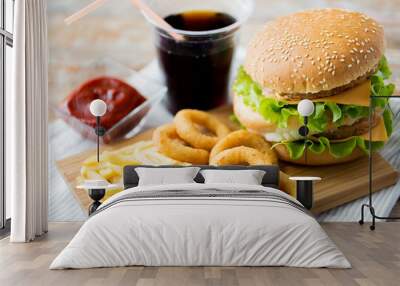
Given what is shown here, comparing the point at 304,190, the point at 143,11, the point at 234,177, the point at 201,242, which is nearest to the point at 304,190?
the point at 304,190

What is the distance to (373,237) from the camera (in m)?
4.71

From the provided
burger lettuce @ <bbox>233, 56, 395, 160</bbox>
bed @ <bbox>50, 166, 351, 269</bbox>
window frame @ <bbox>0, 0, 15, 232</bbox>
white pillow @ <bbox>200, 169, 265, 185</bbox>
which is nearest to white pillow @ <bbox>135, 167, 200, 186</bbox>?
white pillow @ <bbox>200, 169, 265, 185</bbox>

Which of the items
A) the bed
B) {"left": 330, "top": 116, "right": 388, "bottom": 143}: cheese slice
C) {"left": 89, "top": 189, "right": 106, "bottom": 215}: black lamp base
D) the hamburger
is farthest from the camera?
{"left": 330, "top": 116, "right": 388, "bottom": 143}: cheese slice

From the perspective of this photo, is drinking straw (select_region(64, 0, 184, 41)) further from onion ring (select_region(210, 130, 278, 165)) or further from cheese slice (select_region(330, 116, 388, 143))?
cheese slice (select_region(330, 116, 388, 143))

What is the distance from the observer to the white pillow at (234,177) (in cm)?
488

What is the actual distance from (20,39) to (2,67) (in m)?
0.40

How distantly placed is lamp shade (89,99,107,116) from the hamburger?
44.5 inches

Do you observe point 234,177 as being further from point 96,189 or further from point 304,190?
point 96,189

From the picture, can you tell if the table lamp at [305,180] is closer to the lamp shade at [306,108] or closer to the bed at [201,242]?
the lamp shade at [306,108]

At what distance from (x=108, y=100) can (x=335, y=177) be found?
6.87ft

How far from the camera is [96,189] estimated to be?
16.5 ft

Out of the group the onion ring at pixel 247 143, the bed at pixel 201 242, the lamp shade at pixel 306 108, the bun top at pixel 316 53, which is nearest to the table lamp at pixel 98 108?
the onion ring at pixel 247 143

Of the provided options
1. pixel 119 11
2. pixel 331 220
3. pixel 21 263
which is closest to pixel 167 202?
pixel 21 263

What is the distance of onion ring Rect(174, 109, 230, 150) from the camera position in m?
5.32
